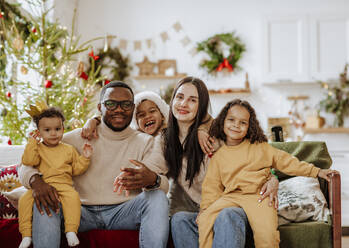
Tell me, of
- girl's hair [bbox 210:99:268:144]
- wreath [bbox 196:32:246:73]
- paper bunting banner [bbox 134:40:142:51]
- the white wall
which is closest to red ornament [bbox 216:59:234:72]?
wreath [bbox 196:32:246:73]

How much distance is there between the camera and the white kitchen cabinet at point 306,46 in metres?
4.55

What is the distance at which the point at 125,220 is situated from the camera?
5.81 feet

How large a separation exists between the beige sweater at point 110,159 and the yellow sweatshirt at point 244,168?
0.77ft

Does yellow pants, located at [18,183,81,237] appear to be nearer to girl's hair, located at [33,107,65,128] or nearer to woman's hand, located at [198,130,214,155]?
girl's hair, located at [33,107,65,128]

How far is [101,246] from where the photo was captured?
1746 mm

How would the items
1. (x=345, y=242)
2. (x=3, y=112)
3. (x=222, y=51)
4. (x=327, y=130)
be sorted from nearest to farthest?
(x=3, y=112) → (x=345, y=242) → (x=327, y=130) → (x=222, y=51)

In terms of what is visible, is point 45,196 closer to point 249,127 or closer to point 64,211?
point 64,211

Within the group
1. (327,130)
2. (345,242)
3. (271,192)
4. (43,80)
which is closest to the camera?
(271,192)

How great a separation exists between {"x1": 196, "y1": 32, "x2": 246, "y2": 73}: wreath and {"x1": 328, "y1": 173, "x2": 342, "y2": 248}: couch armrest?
3.27m

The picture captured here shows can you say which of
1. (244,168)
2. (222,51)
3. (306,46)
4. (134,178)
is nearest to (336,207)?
(244,168)

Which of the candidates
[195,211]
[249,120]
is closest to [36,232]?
[195,211]

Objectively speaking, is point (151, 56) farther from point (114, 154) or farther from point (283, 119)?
point (114, 154)

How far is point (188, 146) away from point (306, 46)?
126 inches

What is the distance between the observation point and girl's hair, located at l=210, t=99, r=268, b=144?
1.87 m
